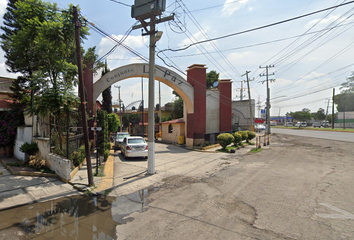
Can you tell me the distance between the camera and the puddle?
4469 millimetres

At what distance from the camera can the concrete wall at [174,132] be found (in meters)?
24.6

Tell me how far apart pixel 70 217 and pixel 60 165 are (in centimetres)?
383

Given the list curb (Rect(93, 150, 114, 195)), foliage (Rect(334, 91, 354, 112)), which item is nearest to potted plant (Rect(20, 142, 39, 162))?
curb (Rect(93, 150, 114, 195))

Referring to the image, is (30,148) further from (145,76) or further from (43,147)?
(145,76)

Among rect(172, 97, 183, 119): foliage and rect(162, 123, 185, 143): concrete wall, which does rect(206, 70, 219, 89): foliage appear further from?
rect(162, 123, 185, 143): concrete wall

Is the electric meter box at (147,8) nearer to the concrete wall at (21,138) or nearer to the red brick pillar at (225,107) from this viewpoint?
the concrete wall at (21,138)

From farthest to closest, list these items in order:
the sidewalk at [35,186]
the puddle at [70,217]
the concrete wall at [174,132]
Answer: the concrete wall at [174,132], the sidewalk at [35,186], the puddle at [70,217]

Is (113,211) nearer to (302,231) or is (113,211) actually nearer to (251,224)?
(251,224)

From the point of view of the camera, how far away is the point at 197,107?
70.8ft

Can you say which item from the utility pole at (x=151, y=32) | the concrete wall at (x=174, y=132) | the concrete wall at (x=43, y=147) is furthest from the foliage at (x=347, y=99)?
the concrete wall at (x=43, y=147)

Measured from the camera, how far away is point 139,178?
9.34 metres

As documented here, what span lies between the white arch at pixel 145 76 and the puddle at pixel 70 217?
10.9 m

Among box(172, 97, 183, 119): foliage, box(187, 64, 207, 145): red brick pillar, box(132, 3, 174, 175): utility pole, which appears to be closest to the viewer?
box(132, 3, 174, 175): utility pole

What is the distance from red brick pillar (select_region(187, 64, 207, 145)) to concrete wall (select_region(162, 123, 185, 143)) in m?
2.85
